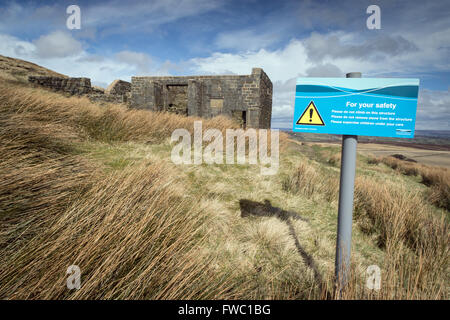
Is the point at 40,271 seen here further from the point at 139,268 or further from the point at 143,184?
the point at 143,184

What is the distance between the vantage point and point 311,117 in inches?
55.8

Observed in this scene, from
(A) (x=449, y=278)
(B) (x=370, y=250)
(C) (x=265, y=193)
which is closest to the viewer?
(A) (x=449, y=278)

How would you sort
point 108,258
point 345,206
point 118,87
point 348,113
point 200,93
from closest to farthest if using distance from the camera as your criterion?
point 108,258, point 348,113, point 345,206, point 200,93, point 118,87

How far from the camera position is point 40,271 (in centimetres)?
106

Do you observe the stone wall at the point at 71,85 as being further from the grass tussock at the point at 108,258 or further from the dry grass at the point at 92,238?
the grass tussock at the point at 108,258

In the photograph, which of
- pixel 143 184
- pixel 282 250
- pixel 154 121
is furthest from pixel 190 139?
pixel 282 250

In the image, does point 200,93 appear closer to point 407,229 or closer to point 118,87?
point 118,87

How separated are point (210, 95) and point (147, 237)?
1164cm

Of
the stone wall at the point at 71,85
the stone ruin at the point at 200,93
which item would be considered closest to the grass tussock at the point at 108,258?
the stone ruin at the point at 200,93

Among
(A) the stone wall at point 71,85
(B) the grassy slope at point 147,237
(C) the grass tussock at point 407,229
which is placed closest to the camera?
(B) the grassy slope at point 147,237

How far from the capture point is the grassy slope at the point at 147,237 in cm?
113

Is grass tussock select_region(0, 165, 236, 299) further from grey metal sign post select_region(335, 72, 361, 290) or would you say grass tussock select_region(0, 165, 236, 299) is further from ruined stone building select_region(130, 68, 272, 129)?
ruined stone building select_region(130, 68, 272, 129)

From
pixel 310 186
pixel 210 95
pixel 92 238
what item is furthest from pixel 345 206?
pixel 210 95

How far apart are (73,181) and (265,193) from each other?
2785 mm
